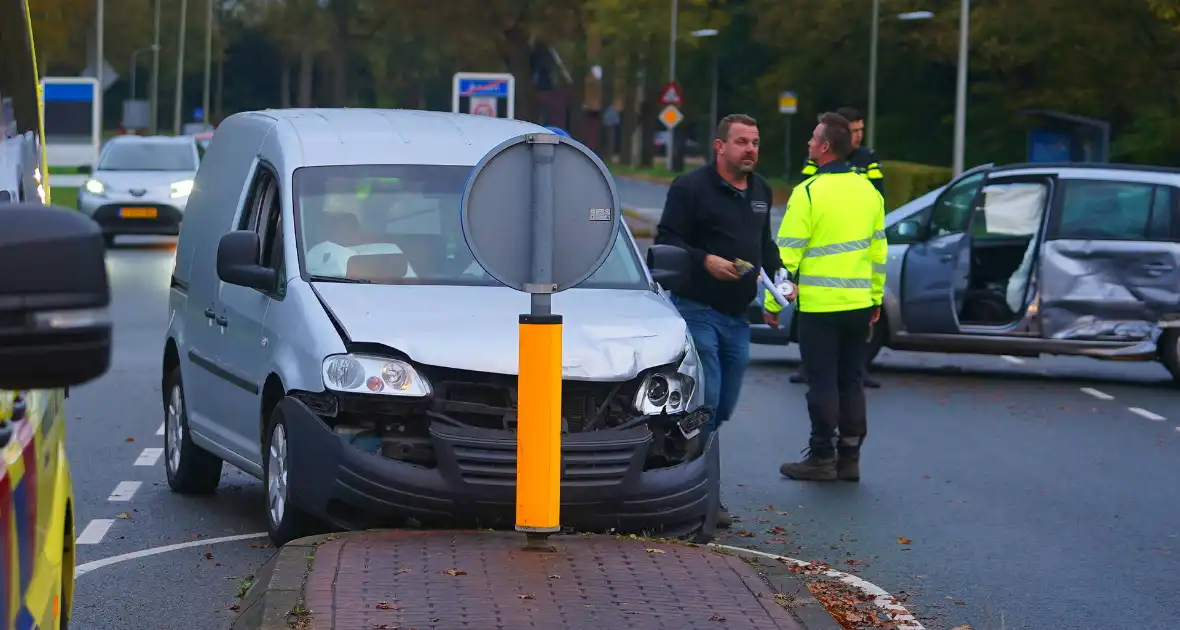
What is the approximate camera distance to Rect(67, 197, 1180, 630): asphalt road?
7.67m

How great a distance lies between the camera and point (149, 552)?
27.4 feet

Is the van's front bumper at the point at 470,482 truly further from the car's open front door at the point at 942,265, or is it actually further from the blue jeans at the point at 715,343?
the car's open front door at the point at 942,265

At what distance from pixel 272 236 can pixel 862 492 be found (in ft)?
11.2

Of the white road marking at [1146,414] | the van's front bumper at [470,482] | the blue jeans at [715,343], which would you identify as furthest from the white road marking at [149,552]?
the white road marking at [1146,414]

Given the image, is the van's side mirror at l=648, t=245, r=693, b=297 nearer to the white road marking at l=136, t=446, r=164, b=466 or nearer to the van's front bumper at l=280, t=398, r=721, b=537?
the van's front bumper at l=280, t=398, r=721, b=537

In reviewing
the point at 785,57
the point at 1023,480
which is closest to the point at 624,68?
the point at 785,57

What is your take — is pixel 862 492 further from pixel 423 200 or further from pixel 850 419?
pixel 423 200

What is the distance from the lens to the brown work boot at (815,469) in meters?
10.9

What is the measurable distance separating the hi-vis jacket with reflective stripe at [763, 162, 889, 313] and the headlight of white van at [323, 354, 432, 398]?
349cm

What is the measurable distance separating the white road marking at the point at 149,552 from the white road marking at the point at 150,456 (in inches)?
90.1

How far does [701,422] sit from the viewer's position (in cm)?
817

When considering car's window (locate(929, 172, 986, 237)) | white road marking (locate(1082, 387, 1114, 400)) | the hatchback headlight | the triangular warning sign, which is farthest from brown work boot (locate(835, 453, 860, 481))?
the triangular warning sign

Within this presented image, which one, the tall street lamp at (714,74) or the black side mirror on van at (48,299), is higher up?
the tall street lamp at (714,74)

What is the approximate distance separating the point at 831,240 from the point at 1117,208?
6236 millimetres
